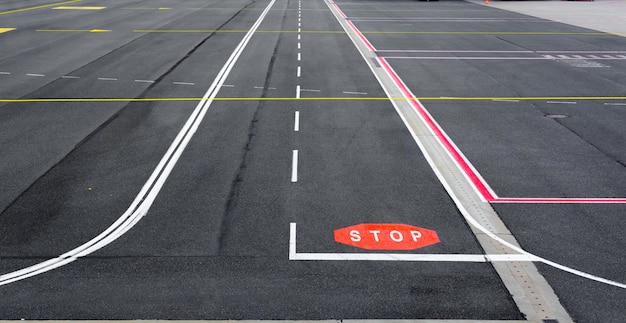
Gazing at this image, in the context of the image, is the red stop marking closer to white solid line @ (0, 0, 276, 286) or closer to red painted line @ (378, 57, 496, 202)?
red painted line @ (378, 57, 496, 202)

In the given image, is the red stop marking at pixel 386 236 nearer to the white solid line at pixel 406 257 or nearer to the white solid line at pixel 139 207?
the white solid line at pixel 406 257

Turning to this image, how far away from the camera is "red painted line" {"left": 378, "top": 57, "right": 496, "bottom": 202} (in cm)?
1513

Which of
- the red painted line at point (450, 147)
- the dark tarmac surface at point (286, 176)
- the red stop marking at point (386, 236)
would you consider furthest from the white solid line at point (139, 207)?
the red painted line at point (450, 147)

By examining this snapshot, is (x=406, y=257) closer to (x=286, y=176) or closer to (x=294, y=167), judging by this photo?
(x=286, y=176)

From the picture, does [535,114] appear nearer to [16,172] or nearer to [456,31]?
[16,172]

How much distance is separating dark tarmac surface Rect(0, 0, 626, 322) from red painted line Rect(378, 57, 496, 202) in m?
0.28

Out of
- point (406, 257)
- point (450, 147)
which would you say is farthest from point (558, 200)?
point (406, 257)

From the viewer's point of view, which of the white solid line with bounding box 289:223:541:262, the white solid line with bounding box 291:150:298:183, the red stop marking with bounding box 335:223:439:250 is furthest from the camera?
the white solid line with bounding box 291:150:298:183

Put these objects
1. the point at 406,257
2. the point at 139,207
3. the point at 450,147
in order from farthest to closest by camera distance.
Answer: the point at 450,147, the point at 139,207, the point at 406,257

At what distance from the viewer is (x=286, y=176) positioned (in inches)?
628

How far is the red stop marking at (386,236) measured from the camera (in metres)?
12.2

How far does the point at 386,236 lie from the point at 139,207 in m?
5.78

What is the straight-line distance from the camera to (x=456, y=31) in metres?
45.1

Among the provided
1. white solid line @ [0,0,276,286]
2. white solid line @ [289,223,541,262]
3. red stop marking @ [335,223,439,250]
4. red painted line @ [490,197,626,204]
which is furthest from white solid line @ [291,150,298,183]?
red painted line @ [490,197,626,204]
